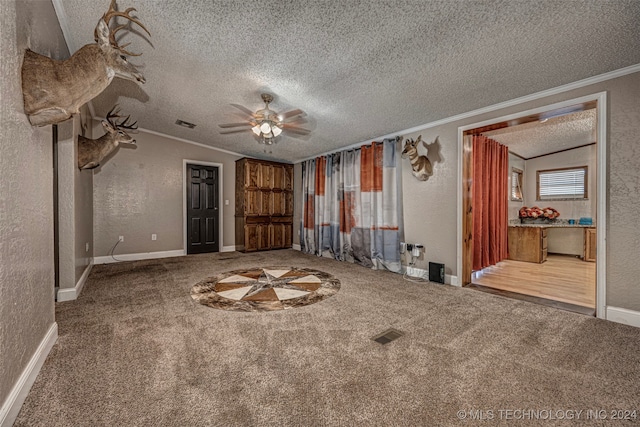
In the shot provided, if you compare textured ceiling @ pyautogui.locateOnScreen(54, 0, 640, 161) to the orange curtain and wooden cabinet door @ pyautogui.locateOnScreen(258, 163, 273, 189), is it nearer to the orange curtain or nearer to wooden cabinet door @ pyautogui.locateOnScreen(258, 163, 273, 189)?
the orange curtain

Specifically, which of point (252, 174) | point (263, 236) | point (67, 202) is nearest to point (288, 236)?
point (263, 236)

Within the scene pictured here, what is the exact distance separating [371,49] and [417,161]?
78.5 inches

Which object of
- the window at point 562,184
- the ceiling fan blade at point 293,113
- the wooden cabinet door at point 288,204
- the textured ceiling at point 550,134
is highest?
the textured ceiling at point 550,134

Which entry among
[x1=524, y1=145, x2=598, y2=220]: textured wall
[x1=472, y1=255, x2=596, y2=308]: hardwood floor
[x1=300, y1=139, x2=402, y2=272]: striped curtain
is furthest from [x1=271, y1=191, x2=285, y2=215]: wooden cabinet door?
[x1=524, y1=145, x2=598, y2=220]: textured wall

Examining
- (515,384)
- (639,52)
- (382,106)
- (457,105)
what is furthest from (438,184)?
(515,384)

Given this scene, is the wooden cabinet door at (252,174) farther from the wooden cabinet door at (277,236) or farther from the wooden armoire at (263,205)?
the wooden cabinet door at (277,236)

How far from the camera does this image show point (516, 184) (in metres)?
6.64

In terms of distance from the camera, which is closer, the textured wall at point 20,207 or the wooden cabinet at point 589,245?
the textured wall at point 20,207

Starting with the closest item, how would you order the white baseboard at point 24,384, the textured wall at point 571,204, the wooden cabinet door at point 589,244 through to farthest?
the white baseboard at point 24,384, the wooden cabinet door at point 589,244, the textured wall at point 571,204

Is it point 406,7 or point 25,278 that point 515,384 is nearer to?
point 406,7

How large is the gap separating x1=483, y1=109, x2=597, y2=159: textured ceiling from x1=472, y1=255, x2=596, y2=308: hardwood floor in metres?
2.29

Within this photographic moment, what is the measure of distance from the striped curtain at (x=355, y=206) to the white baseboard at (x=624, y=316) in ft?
7.74

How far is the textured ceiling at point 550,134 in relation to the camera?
13.6 feet

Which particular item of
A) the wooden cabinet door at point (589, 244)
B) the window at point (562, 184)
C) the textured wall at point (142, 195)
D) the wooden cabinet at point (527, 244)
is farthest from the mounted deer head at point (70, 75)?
the window at point (562, 184)
